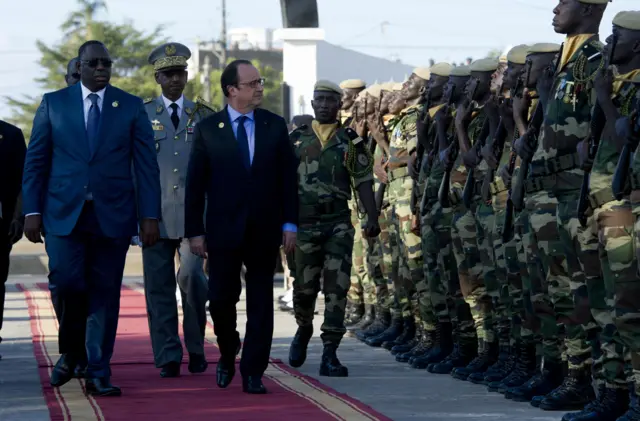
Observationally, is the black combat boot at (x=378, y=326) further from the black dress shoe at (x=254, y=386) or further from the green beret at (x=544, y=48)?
the green beret at (x=544, y=48)

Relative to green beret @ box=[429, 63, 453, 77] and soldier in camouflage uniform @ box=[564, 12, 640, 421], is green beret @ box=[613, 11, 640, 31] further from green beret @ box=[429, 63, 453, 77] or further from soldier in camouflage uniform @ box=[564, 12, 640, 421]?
green beret @ box=[429, 63, 453, 77]

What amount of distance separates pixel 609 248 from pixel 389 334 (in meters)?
6.62

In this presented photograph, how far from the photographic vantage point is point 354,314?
741 inches

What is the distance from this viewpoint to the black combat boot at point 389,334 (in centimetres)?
1596

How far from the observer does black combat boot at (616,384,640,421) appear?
9.38 m

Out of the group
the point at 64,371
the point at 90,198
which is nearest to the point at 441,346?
the point at 64,371

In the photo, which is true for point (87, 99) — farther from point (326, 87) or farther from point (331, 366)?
point (331, 366)

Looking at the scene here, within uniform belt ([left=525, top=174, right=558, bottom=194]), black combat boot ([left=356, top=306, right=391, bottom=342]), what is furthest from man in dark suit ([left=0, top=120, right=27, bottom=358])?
uniform belt ([left=525, top=174, right=558, bottom=194])

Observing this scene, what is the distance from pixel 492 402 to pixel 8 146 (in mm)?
4906

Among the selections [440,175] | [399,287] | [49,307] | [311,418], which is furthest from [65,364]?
[49,307]

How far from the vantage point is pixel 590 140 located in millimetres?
9852

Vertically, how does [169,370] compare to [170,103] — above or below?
below

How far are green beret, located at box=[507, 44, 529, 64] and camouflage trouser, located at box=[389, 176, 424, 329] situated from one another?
9.67ft

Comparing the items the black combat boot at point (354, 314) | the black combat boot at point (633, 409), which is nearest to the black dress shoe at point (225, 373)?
the black combat boot at point (633, 409)
